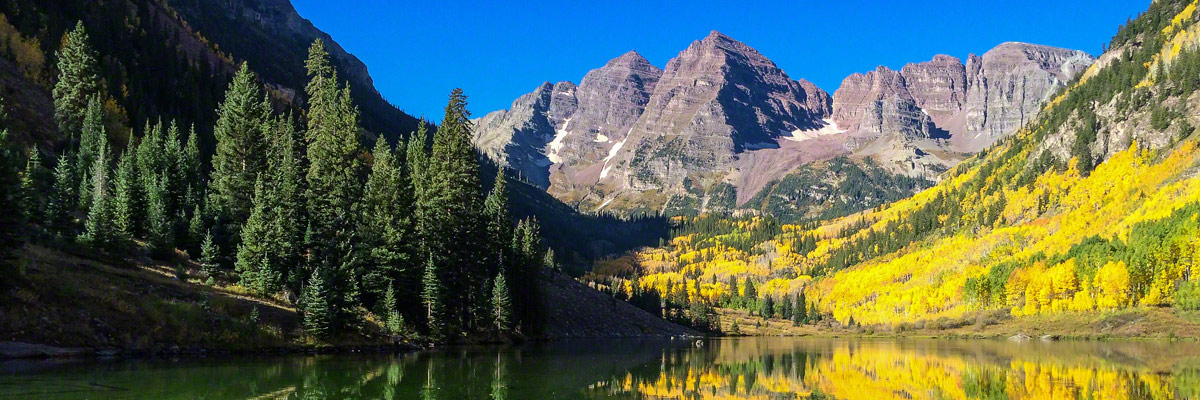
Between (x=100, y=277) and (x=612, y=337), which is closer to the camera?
(x=100, y=277)

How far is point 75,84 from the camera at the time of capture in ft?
Result: 338

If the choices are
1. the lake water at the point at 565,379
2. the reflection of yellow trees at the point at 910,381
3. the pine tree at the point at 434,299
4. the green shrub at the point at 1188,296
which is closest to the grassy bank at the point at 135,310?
the lake water at the point at 565,379

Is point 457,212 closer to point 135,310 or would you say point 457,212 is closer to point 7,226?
point 135,310

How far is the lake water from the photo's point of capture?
3291cm

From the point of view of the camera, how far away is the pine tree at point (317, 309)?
5822cm

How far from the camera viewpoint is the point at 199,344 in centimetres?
5097

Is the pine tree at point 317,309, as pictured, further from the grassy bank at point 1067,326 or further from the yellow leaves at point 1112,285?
the yellow leaves at point 1112,285

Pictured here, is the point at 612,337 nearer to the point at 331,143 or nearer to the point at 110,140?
the point at 331,143

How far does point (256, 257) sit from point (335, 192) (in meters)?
10.8

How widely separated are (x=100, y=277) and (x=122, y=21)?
116280mm

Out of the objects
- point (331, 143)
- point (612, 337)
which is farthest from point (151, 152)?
point (612, 337)

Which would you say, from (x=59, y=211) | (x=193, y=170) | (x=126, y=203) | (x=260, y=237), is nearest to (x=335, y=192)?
(x=260, y=237)

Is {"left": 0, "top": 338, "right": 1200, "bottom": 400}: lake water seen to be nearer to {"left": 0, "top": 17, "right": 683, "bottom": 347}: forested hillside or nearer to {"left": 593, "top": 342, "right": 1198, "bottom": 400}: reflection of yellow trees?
{"left": 593, "top": 342, "right": 1198, "bottom": 400}: reflection of yellow trees

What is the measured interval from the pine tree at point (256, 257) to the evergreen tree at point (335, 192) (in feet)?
13.5
